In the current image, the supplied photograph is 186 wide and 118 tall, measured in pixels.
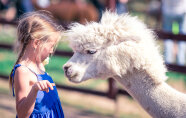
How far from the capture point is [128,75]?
7.93ft

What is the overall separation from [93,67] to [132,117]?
2.38 metres

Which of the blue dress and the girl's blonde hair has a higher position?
the girl's blonde hair

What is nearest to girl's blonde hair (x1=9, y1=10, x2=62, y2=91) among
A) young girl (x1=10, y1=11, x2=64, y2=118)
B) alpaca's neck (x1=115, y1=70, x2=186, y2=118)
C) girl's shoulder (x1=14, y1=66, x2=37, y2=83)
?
young girl (x1=10, y1=11, x2=64, y2=118)

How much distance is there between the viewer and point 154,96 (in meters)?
2.35

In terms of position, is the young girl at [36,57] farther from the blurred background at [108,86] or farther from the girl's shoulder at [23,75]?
the blurred background at [108,86]

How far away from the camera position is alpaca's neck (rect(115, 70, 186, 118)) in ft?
7.54

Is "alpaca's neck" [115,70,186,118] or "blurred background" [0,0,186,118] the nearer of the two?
"alpaca's neck" [115,70,186,118]

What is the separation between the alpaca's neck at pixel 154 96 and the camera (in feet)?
7.54

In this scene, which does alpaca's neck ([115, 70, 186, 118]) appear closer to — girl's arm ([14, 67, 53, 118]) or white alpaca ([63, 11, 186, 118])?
white alpaca ([63, 11, 186, 118])

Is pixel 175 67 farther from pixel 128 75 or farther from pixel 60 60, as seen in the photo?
pixel 60 60

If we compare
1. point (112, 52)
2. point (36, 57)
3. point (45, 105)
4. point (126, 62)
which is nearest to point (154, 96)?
point (126, 62)

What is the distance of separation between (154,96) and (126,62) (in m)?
0.30

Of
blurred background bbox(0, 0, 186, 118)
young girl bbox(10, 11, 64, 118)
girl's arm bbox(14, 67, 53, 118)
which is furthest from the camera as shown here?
blurred background bbox(0, 0, 186, 118)

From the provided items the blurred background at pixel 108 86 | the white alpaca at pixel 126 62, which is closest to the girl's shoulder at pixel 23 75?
the white alpaca at pixel 126 62
